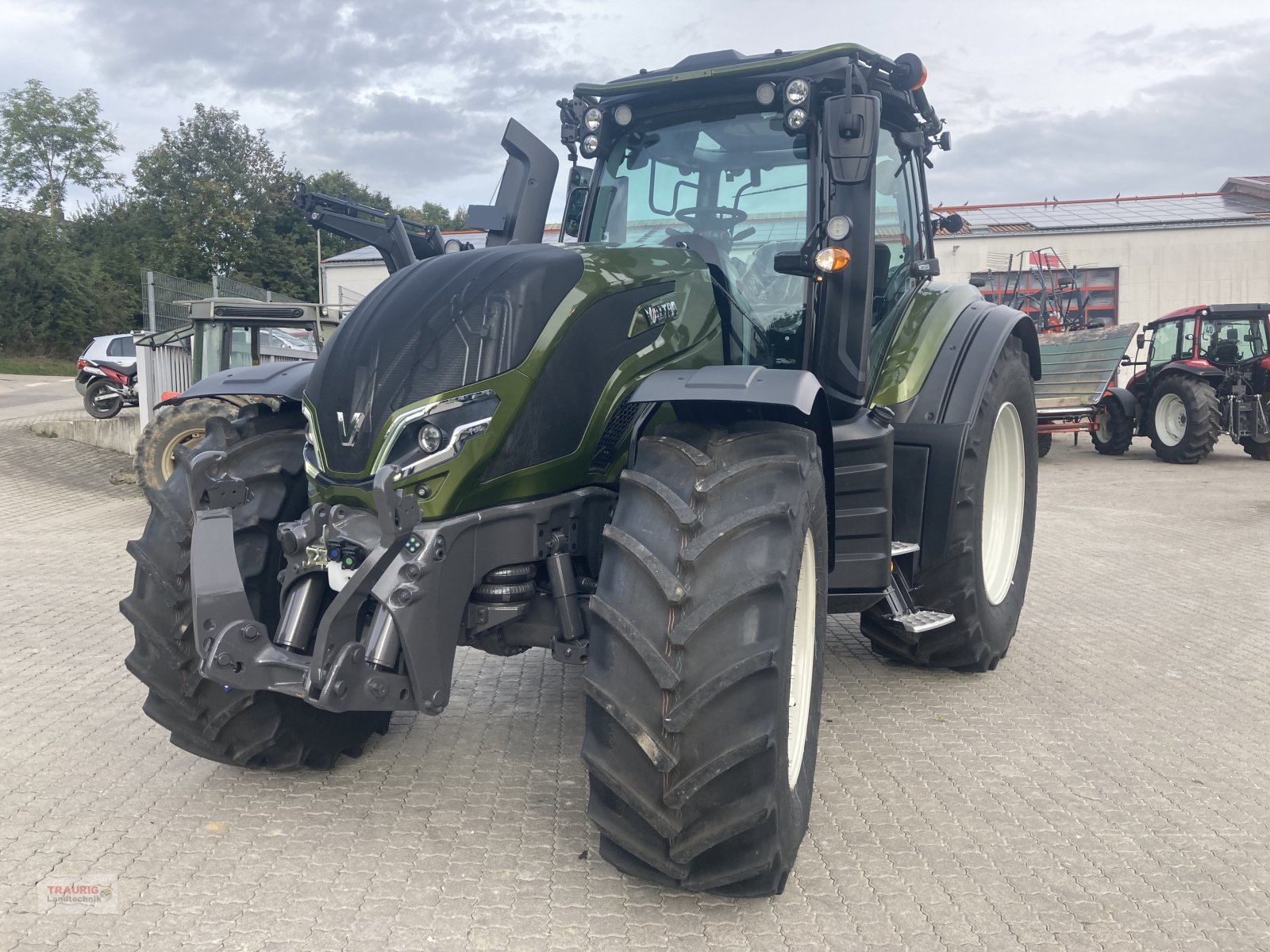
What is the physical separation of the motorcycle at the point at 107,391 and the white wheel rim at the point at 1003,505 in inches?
600

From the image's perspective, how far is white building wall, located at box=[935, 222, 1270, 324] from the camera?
1030 inches

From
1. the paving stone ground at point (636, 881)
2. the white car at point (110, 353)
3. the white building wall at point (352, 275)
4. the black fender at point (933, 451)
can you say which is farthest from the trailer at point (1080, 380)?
the white building wall at point (352, 275)

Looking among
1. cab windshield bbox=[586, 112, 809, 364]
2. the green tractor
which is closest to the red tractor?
the green tractor

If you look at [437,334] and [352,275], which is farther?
[352,275]

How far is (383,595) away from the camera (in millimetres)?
3025

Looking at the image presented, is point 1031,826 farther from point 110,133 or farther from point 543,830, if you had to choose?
point 110,133

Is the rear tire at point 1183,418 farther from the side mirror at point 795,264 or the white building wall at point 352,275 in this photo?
the white building wall at point 352,275

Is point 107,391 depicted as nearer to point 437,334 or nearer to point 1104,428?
point 1104,428

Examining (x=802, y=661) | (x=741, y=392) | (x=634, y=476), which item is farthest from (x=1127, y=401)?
(x=634, y=476)

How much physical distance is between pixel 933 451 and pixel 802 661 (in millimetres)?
1476

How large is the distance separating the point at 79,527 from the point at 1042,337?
535 inches

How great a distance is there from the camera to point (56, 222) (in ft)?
169

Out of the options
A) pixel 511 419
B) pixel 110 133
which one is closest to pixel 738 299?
pixel 511 419

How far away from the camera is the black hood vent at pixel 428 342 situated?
320cm
